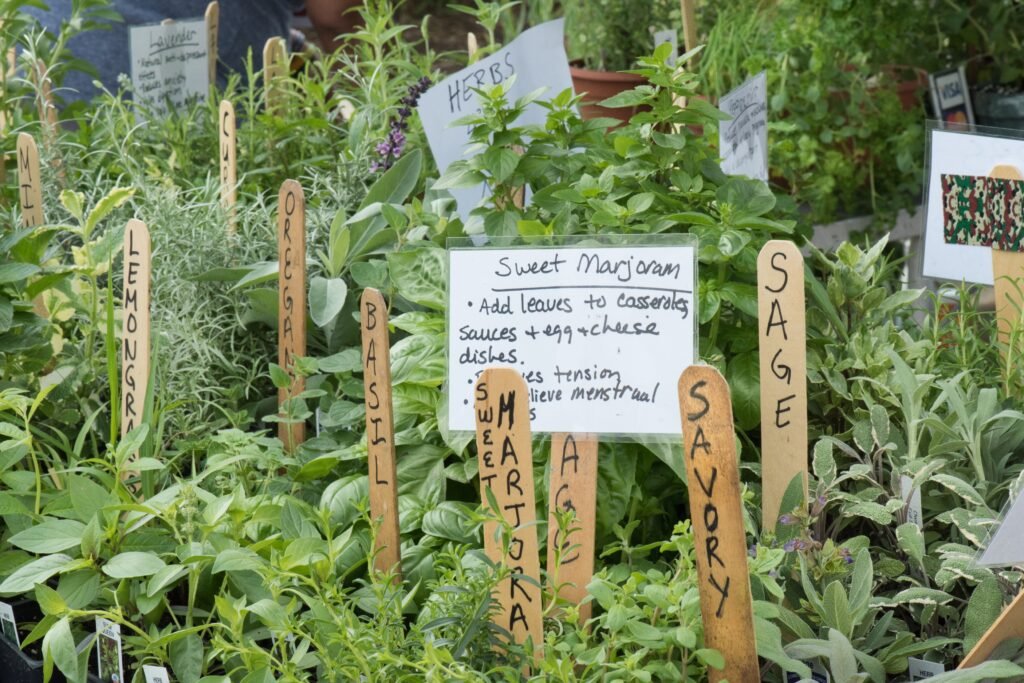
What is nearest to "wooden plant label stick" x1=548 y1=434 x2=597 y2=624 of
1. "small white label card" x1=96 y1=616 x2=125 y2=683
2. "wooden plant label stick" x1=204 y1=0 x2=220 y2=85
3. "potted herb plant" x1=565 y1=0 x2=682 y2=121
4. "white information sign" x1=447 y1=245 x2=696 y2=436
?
"white information sign" x1=447 y1=245 x2=696 y2=436

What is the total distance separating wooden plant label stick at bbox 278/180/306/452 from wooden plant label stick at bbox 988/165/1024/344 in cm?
73

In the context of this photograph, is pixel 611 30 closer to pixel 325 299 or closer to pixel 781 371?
pixel 325 299

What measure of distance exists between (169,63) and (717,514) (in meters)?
1.45

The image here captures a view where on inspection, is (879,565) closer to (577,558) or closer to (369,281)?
(577,558)

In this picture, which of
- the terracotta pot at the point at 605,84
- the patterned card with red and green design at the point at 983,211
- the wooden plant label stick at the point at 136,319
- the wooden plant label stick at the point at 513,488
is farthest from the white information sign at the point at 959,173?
the terracotta pot at the point at 605,84

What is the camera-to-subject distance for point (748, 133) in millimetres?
1487

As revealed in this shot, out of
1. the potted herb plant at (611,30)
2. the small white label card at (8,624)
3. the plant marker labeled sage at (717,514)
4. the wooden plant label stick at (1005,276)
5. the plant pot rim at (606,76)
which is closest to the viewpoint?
the plant marker labeled sage at (717,514)

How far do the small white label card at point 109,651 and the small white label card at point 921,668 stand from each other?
64cm

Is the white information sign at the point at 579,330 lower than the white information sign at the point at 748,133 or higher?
lower

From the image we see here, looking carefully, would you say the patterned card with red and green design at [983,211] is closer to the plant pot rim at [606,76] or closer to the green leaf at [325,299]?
the green leaf at [325,299]

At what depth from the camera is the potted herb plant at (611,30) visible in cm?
247

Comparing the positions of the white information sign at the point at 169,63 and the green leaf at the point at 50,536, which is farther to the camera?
the white information sign at the point at 169,63

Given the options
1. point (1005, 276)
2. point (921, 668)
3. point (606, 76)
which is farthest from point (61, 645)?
point (606, 76)

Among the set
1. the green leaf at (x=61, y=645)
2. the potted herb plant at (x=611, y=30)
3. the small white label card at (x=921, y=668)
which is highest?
the potted herb plant at (x=611, y=30)
